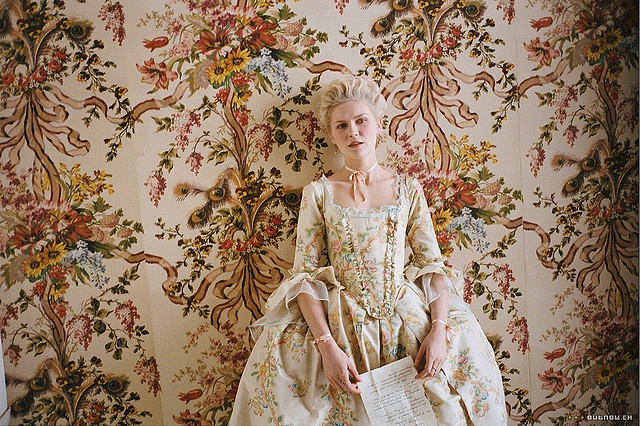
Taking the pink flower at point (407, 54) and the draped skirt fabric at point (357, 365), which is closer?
the draped skirt fabric at point (357, 365)

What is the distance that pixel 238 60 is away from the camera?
1762 mm

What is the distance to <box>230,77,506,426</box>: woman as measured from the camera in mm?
1481

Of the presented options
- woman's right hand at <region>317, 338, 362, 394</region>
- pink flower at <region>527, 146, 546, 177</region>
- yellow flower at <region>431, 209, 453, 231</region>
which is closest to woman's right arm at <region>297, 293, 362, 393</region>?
woman's right hand at <region>317, 338, 362, 394</region>

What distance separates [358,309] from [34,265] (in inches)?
43.1

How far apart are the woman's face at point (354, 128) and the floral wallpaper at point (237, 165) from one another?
0.15 meters

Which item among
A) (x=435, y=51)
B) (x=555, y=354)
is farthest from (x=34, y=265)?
(x=555, y=354)

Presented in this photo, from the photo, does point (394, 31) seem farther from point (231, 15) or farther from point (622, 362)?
point (622, 362)

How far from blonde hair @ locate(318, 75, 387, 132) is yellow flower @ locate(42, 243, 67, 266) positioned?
3.16ft

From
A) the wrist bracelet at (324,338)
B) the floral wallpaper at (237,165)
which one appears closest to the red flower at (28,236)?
the floral wallpaper at (237,165)

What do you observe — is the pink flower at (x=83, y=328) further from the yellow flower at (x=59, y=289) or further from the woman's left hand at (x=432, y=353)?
the woman's left hand at (x=432, y=353)

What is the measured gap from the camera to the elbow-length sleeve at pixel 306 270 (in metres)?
1.57

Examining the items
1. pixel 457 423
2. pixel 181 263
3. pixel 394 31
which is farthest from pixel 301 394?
pixel 394 31

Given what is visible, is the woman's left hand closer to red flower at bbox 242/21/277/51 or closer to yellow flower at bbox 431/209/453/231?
yellow flower at bbox 431/209/453/231

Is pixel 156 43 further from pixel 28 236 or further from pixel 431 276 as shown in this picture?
pixel 431 276
